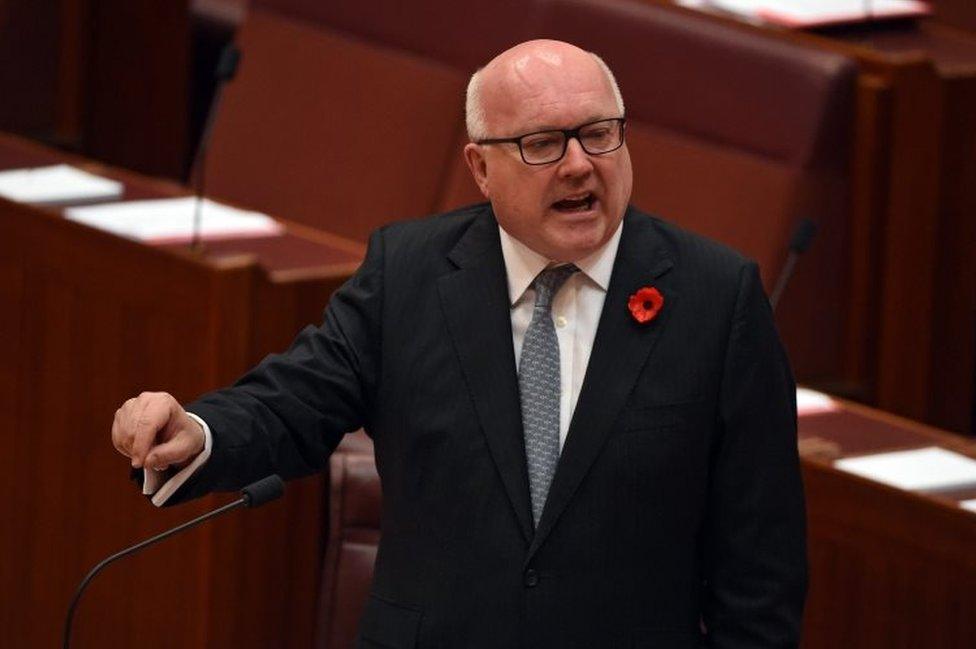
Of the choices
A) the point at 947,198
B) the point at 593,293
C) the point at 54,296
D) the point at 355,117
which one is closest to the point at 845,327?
the point at 947,198

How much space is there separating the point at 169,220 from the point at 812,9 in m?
1.01

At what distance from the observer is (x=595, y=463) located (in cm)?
154

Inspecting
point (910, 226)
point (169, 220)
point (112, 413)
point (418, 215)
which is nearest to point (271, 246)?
point (169, 220)

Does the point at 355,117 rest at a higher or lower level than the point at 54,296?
higher

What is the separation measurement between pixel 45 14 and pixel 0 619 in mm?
1529

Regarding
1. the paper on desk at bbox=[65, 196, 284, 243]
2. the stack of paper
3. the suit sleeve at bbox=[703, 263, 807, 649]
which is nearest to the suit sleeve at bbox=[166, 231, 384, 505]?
the suit sleeve at bbox=[703, 263, 807, 649]

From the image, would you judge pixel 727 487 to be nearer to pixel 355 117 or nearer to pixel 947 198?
pixel 947 198

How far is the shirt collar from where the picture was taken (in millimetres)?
1585

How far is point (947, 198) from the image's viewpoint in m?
2.83

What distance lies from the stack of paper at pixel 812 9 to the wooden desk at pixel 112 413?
29.1 inches

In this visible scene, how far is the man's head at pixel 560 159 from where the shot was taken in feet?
5.01

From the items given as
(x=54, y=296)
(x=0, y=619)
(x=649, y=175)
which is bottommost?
(x=0, y=619)

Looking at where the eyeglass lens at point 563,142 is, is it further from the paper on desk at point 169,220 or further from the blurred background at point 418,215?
the paper on desk at point 169,220

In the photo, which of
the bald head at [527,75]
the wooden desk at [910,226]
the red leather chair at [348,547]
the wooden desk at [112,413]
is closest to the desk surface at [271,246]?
the wooden desk at [112,413]
